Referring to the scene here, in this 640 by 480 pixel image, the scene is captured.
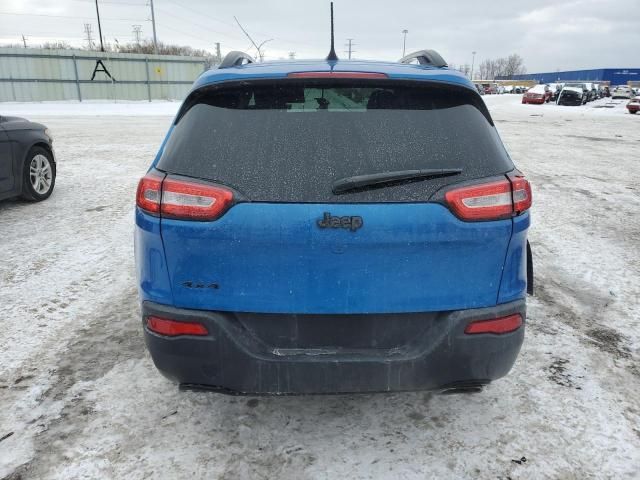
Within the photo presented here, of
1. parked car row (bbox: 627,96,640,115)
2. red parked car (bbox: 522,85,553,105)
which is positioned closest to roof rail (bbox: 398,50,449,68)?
parked car row (bbox: 627,96,640,115)

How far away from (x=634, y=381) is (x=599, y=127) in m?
21.5

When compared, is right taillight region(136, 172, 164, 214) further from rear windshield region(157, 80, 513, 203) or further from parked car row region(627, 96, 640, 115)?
parked car row region(627, 96, 640, 115)

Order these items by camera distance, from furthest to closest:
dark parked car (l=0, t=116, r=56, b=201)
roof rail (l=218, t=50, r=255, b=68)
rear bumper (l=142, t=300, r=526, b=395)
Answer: dark parked car (l=0, t=116, r=56, b=201)
roof rail (l=218, t=50, r=255, b=68)
rear bumper (l=142, t=300, r=526, b=395)

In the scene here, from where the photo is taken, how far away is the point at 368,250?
2.01 m

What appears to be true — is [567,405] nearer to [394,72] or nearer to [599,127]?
[394,72]

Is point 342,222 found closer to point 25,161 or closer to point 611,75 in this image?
point 25,161

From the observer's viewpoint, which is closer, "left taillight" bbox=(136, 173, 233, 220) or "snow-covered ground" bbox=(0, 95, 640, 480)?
"left taillight" bbox=(136, 173, 233, 220)

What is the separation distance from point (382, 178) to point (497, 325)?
0.83 m

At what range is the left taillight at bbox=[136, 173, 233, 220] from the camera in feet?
6.70

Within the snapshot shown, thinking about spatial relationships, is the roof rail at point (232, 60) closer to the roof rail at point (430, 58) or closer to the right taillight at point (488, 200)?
the roof rail at point (430, 58)

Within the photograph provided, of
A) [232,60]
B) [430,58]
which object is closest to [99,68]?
[232,60]

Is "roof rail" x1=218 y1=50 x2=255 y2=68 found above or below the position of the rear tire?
above

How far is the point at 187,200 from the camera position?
207 cm

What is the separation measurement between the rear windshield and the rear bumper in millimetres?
554
